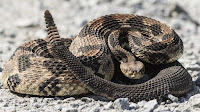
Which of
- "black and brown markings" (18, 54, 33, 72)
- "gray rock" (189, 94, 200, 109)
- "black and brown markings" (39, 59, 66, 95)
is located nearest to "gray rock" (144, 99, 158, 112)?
"gray rock" (189, 94, 200, 109)

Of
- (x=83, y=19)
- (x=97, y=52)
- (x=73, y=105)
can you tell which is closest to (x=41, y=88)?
(x=73, y=105)

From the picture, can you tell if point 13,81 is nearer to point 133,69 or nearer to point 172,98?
point 133,69

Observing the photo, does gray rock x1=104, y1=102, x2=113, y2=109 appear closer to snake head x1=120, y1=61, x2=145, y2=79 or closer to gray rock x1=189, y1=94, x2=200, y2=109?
snake head x1=120, y1=61, x2=145, y2=79

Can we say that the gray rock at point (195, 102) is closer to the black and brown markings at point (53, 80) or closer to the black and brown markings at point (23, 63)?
the black and brown markings at point (53, 80)

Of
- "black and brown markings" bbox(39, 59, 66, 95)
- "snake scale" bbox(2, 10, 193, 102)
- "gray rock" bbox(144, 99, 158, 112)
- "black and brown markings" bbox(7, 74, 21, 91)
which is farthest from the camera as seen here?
"black and brown markings" bbox(7, 74, 21, 91)

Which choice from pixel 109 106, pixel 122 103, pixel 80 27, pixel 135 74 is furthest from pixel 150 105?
pixel 80 27

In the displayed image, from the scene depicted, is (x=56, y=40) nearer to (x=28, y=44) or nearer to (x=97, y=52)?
(x=97, y=52)

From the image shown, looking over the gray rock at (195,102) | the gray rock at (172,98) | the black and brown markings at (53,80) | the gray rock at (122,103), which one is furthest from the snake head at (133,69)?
the black and brown markings at (53,80)

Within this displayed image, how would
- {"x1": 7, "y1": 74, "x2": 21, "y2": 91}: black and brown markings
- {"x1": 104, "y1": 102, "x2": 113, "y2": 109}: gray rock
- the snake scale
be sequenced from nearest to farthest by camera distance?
{"x1": 104, "y1": 102, "x2": 113, "y2": 109}: gray rock < the snake scale < {"x1": 7, "y1": 74, "x2": 21, "y2": 91}: black and brown markings
